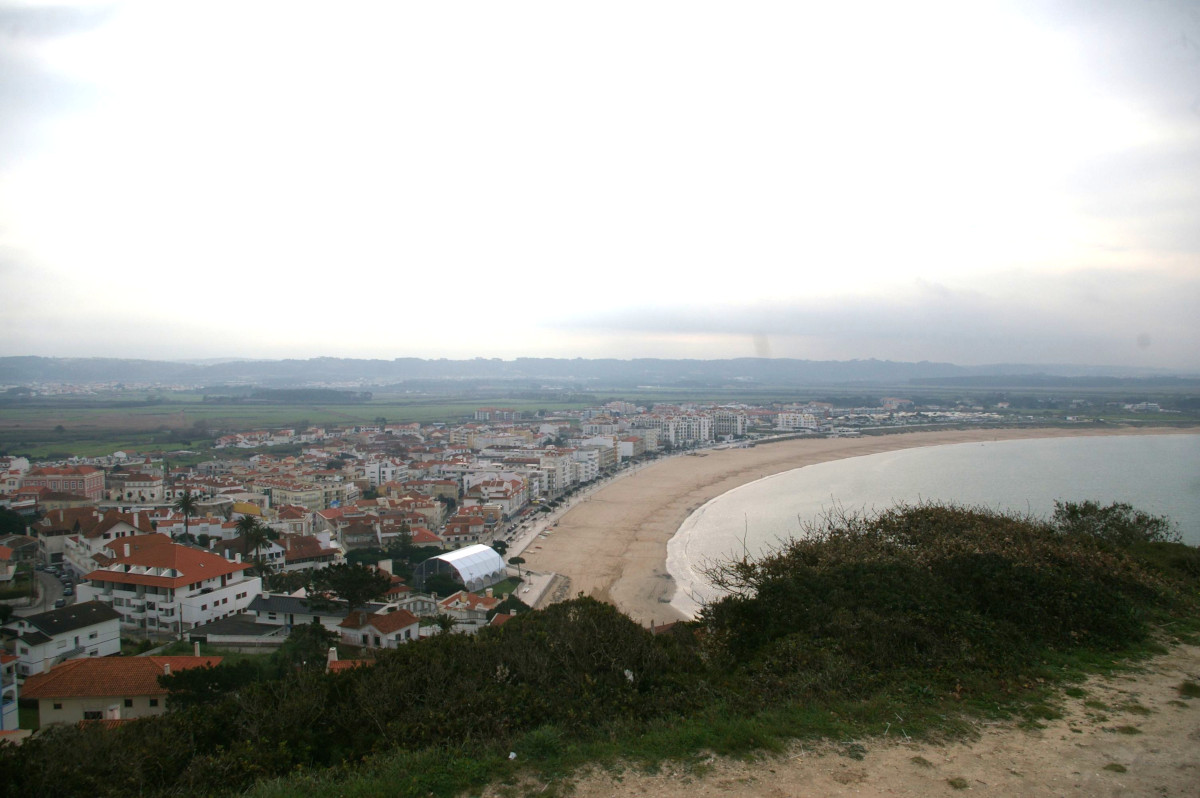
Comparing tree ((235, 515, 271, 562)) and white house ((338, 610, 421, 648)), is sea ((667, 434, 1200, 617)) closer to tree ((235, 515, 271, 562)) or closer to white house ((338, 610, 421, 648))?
white house ((338, 610, 421, 648))

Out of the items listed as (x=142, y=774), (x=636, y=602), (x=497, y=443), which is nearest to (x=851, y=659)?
(x=142, y=774)

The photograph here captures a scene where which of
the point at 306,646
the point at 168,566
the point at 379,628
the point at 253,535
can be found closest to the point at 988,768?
the point at 306,646

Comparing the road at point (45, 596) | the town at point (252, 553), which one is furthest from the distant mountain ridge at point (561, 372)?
the road at point (45, 596)

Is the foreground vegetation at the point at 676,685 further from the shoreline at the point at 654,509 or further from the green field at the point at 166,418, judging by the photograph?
the green field at the point at 166,418

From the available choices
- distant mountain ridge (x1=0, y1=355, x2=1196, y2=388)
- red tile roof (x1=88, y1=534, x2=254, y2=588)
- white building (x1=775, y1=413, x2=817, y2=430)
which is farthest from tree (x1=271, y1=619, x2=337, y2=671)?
distant mountain ridge (x1=0, y1=355, x2=1196, y2=388)

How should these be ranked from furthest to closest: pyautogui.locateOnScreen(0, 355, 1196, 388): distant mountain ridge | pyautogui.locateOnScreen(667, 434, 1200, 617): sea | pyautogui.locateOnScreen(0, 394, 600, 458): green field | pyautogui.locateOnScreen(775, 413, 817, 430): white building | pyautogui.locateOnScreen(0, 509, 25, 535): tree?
pyautogui.locateOnScreen(0, 355, 1196, 388): distant mountain ridge, pyautogui.locateOnScreen(775, 413, 817, 430): white building, pyautogui.locateOnScreen(0, 394, 600, 458): green field, pyautogui.locateOnScreen(0, 509, 25, 535): tree, pyautogui.locateOnScreen(667, 434, 1200, 617): sea

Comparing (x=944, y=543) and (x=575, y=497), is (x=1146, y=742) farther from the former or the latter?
(x=575, y=497)
